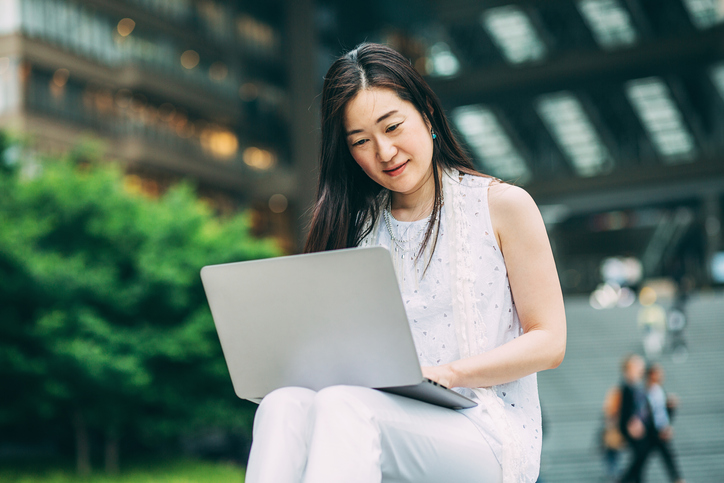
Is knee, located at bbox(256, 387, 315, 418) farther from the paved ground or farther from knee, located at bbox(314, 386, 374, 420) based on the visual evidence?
the paved ground

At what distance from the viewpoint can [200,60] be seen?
3362 cm

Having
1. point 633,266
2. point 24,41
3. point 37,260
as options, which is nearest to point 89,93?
point 24,41

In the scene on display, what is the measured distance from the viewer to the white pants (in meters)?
1.63

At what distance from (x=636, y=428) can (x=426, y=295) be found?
687 centimetres

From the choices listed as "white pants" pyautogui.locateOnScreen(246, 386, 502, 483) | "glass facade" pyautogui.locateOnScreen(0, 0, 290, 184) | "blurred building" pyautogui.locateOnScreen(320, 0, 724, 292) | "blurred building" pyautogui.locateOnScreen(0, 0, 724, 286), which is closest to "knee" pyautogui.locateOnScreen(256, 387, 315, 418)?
"white pants" pyautogui.locateOnScreen(246, 386, 502, 483)

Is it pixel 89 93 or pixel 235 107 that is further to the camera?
pixel 235 107

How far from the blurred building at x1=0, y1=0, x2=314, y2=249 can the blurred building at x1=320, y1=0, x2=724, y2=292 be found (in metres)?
6.19

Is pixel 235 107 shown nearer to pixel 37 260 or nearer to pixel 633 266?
pixel 633 266

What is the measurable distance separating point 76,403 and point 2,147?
4557mm

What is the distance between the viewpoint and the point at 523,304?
1994 mm

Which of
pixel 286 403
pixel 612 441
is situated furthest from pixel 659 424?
pixel 286 403

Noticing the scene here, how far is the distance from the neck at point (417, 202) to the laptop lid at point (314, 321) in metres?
0.64

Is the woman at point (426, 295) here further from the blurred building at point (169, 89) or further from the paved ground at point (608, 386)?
the blurred building at point (169, 89)

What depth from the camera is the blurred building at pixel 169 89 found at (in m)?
25.4
